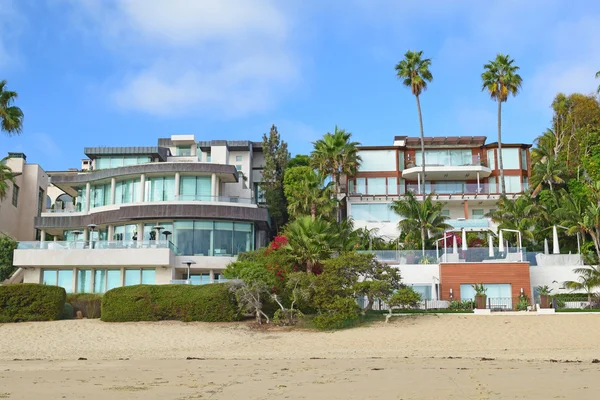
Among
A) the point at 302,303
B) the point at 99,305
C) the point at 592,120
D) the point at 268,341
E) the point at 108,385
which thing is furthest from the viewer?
the point at 592,120

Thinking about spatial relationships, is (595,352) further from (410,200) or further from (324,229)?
(410,200)

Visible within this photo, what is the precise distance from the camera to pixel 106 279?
135 ft

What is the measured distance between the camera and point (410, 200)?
46875 mm

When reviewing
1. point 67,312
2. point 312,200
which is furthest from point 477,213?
point 67,312

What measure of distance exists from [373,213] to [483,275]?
834 inches

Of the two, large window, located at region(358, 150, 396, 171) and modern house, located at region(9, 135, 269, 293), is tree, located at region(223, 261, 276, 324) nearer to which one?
modern house, located at region(9, 135, 269, 293)

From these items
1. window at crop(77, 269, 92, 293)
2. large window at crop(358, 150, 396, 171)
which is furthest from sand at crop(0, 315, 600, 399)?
large window at crop(358, 150, 396, 171)

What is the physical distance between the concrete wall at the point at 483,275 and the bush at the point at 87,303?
19.2 m

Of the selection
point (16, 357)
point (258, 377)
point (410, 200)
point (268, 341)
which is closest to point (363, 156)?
point (410, 200)

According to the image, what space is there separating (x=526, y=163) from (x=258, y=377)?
50279mm

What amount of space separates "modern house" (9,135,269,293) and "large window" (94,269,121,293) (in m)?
0.06

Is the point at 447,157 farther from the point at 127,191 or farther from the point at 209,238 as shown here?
the point at 127,191

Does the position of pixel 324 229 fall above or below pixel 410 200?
below

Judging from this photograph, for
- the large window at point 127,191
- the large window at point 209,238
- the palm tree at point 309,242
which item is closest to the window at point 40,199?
the large window at point 127,191
